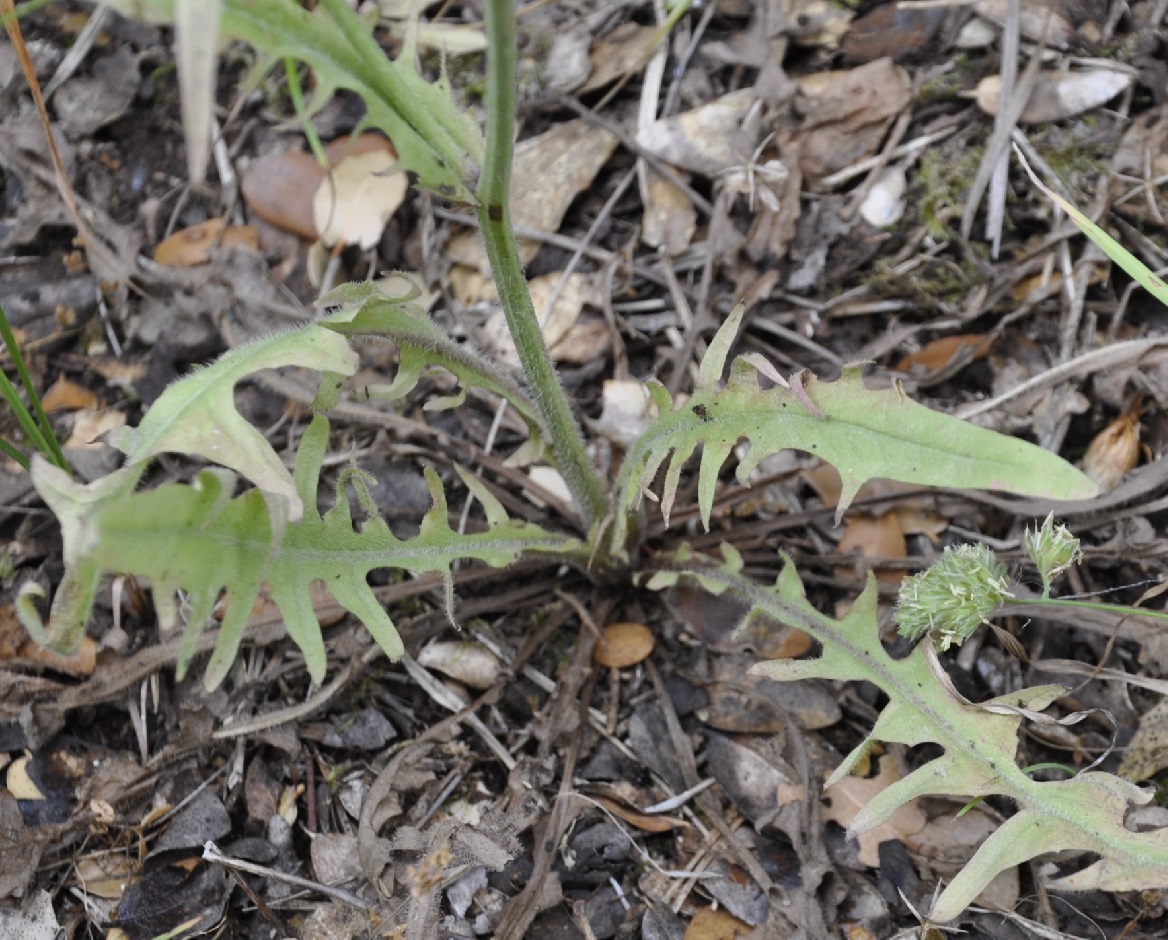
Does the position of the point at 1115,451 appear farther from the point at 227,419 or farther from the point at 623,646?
the point at 227,419

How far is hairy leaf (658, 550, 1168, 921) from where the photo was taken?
129 centimetres

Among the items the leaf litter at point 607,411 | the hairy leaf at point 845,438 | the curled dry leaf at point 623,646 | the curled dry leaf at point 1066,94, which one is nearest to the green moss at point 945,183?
the leaf litter at point 607,411

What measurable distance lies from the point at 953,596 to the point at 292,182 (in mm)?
1751

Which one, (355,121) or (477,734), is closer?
(477,734)

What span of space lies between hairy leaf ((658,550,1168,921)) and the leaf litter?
0.20m

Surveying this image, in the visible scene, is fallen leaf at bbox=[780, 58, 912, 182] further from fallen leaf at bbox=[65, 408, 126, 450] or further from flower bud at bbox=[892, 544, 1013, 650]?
fallen leaf at bbox=[65, 408, 126, 450]

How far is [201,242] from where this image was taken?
2.25m

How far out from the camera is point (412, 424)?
1.96 metres

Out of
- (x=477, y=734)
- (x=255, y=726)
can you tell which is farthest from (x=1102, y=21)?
(x=255, y=726)

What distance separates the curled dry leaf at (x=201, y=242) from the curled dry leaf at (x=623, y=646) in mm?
1268

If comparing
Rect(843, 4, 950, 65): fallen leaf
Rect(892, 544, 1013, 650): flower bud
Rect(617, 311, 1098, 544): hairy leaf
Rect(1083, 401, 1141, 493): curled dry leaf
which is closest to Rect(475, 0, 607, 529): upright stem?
Rect(617, 311, 1098, 544): hairy leaf

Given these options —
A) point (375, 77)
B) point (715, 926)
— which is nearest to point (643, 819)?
point (715, 926)

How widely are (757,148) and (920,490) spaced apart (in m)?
0.89

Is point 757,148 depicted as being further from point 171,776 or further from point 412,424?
point 171,776
